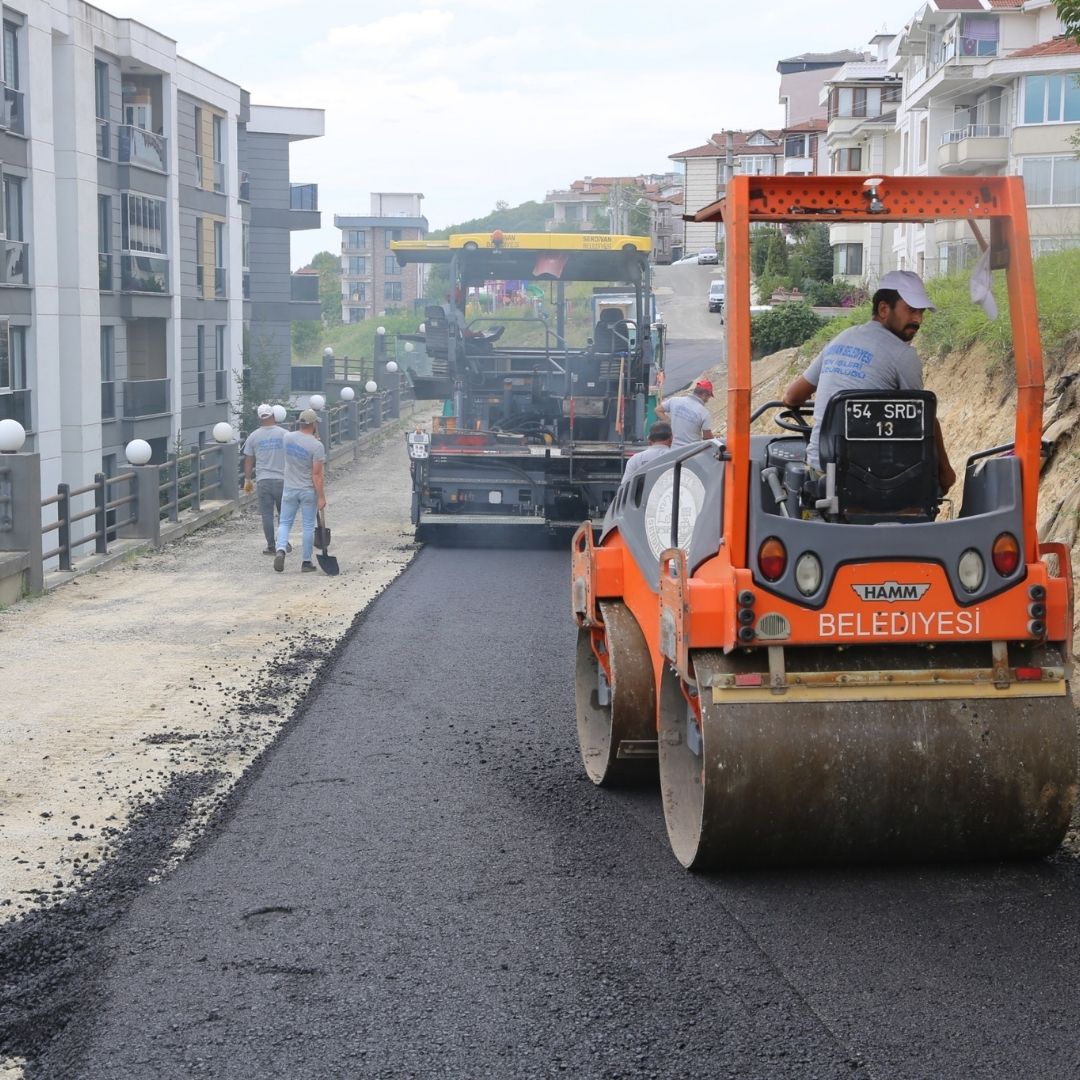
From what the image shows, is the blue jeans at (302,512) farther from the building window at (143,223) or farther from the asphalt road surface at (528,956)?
the building window at (143,223)

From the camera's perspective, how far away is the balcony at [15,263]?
89.2 ft

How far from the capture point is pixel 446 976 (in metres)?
4.94

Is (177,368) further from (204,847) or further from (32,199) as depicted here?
(204,847)

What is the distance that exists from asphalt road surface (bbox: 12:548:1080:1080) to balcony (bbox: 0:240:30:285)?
22192mm

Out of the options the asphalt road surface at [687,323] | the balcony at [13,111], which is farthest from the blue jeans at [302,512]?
the asphalt road surface at [687,323]

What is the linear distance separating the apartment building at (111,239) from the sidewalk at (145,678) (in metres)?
12.7

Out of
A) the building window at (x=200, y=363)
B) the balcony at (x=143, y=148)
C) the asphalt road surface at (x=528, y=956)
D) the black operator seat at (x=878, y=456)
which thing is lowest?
the asphalt road surface at (x=528, y=956)

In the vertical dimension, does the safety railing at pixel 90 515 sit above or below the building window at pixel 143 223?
below

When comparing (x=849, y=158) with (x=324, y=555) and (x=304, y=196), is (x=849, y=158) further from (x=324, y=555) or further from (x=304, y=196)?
(x=324, y=555)

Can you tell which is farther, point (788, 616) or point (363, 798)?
point (363, 798)

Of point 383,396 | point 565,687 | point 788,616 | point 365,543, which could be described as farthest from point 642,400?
point 383,396

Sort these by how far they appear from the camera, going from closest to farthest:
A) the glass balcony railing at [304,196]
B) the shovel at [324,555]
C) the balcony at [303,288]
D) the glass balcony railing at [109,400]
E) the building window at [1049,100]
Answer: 1. the shovel at [324,555]
2. the glass balcony railing at [109,400]
3. the building window at [1049,100]
4. the balcony at [303,288]
5. the glass balcony railing at [304,196]

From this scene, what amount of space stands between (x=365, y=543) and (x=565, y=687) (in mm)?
8288

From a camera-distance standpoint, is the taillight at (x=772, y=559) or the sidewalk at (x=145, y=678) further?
the sidewalk at (x=145, y=678)
